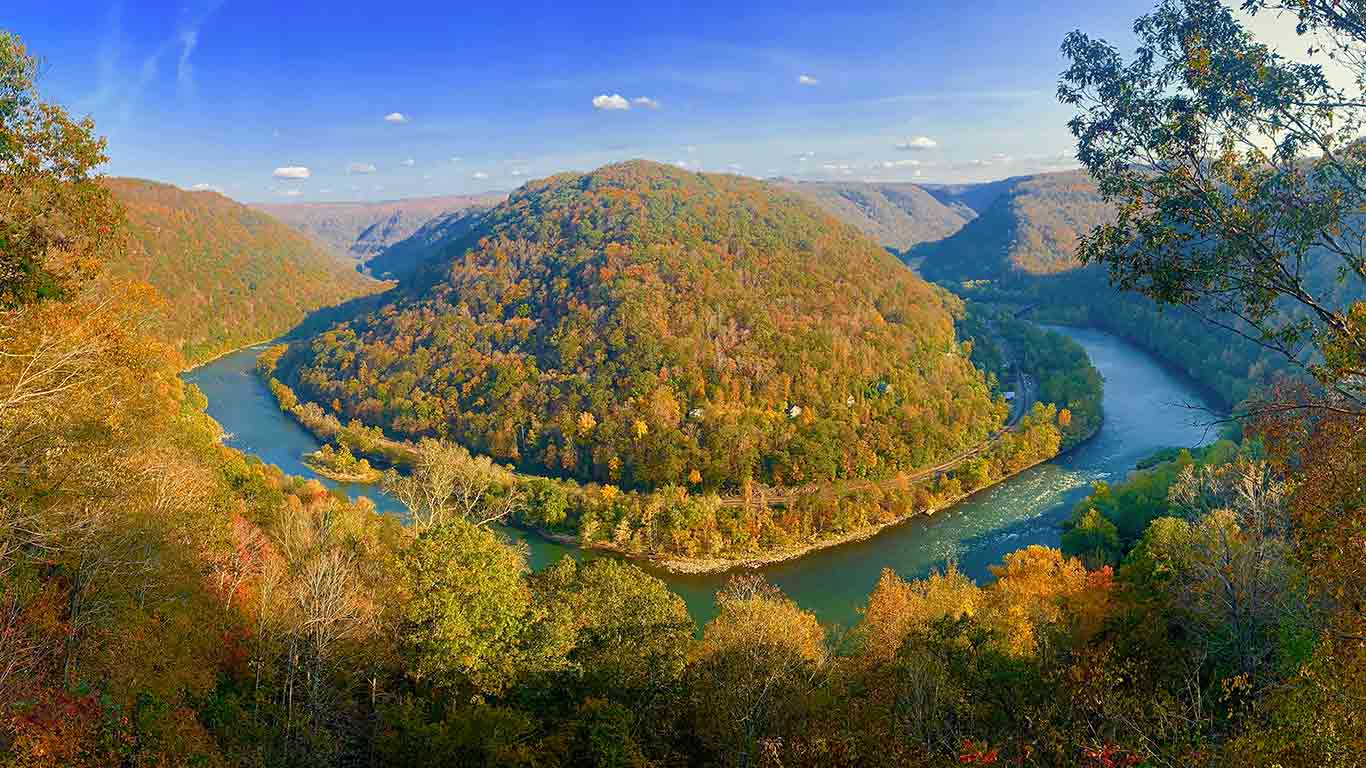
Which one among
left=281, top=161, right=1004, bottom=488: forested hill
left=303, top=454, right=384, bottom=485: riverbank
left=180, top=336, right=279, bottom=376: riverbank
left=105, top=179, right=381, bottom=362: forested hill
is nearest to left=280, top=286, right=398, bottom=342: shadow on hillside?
left=180, top=336, right=279, bottom=376: riverbank

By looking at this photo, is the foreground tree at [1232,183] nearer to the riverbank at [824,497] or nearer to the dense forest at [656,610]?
the dense forest at [656,610]

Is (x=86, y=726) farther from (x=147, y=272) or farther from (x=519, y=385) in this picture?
(x=147, y=272)

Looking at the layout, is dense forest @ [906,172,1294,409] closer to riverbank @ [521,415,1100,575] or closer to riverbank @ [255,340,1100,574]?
riverbank @ [255,340,1100,574]

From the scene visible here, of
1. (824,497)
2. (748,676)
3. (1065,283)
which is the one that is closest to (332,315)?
(824,497)

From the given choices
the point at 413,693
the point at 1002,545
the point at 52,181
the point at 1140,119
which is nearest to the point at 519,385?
the point at 1002,545

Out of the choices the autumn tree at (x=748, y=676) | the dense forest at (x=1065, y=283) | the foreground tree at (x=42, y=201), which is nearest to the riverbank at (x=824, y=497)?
the dense forest at (x=1065, y=283)
